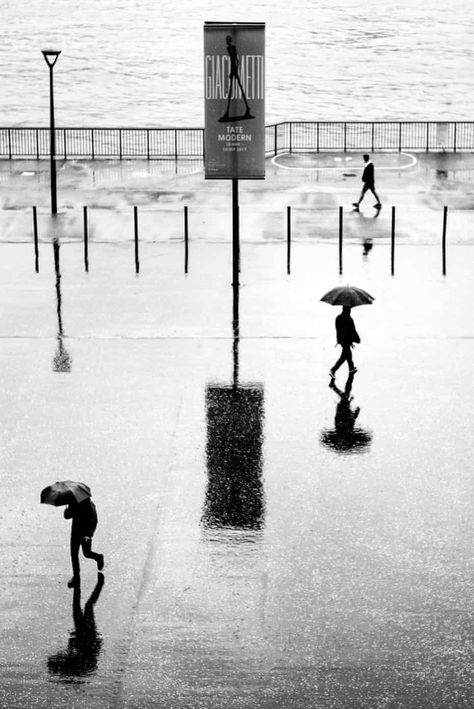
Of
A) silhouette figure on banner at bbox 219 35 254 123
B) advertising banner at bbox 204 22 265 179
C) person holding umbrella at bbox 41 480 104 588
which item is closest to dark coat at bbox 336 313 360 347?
advertising banner at bbox 204 22 265 179

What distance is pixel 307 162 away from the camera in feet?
144

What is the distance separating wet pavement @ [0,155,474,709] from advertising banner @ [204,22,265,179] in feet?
Answer: 7.94

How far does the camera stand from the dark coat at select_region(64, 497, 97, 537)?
11562 mm

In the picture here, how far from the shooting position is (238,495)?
14141mm

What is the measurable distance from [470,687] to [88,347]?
11.5 metres

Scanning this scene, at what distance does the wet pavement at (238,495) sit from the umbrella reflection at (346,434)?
5 cm

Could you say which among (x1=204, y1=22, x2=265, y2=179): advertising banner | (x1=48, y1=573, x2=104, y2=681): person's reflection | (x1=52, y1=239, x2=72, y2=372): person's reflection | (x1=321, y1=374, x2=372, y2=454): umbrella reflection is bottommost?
(x1=48, y1=573, x2=104, y2=681): person's reflection

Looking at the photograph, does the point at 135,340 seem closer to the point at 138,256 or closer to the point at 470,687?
the point at 138,256

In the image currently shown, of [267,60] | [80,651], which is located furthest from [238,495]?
[267,60]

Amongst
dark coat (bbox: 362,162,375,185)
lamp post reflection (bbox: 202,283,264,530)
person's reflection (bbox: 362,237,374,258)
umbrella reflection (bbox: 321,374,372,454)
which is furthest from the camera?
dark coat (bbox: 362,162,375,185)

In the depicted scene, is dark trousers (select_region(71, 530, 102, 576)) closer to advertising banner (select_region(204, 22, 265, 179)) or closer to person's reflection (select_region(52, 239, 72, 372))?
person's reflection (select_region(52, 239, 72, 372))

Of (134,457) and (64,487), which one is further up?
(64,487)

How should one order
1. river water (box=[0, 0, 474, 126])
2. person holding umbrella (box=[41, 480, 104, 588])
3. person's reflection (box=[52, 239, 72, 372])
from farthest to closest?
river water (box=[0, 0, 474, 126]) → person's reflection (box=[52, 239, 72, 372]) → person holding umbrella (box=[41, 480, 104, 588])

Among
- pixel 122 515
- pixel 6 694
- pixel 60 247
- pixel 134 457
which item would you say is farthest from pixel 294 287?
pixel 6 694
